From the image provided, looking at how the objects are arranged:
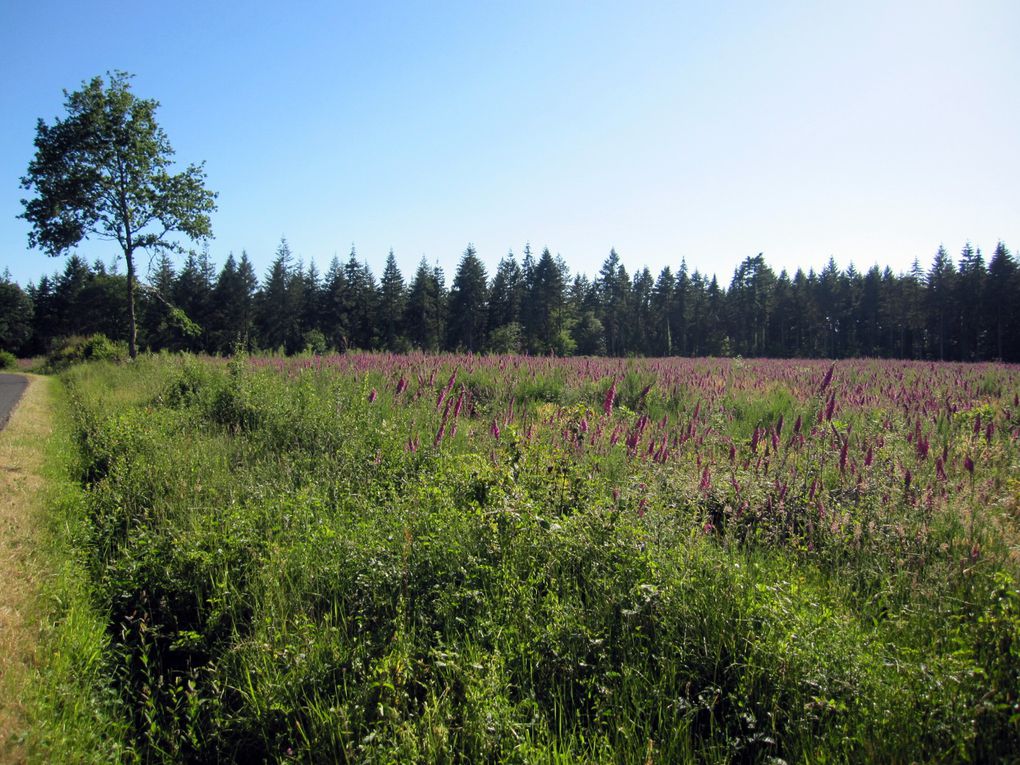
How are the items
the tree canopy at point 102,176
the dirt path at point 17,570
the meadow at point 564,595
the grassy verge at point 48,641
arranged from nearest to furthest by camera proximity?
the meadow at point 564,595 < the grassy verge at point 48,641 < the dirt path at point 17,570 < the tree canopy at point 102,176

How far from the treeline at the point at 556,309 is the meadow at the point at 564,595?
46821 mm

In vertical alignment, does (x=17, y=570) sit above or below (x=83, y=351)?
below

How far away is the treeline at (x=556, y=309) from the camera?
5591cm

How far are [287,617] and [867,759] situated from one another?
359 centimetres

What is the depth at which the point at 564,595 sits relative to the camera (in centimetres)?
376

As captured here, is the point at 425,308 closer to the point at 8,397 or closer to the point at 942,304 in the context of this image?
the point at 8,397

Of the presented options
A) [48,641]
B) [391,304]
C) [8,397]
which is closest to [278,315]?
[391,304]

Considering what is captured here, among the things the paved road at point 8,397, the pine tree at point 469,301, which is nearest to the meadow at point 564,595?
the paved road at point 8,397

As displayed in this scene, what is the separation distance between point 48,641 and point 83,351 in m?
35.5

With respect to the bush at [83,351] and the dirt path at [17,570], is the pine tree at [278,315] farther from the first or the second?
the dirt path at [17,570]


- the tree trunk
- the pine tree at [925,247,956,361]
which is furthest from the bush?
the pine tree at [925,247,956,361]

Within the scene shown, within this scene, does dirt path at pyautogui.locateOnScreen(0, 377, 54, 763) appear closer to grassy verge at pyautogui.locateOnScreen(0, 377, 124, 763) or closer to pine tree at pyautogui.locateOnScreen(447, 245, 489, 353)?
grassy verge at pyautogui.locateOnScreen(0, 377, 124, 763)

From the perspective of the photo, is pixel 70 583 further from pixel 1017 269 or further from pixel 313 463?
pixel 1017 269

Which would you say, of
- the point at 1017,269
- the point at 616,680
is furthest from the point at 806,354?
the point at 616,680
